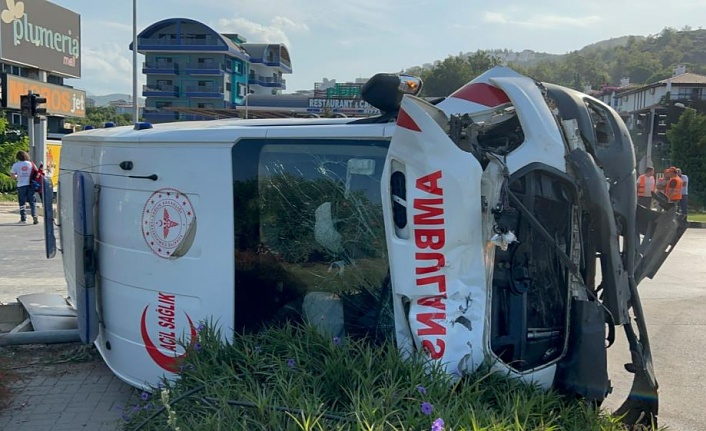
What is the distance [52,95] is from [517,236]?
38.5 m

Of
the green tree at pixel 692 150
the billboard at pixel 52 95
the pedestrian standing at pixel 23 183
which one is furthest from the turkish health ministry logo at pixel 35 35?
the green tree at pixel 692 150

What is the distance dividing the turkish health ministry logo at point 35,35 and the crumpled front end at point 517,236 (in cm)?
4078

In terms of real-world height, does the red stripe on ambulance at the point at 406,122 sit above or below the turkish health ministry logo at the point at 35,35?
below

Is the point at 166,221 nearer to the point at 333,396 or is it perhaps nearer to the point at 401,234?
the point at 401,234

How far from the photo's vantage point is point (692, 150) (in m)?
32.9

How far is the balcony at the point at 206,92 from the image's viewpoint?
68.3 metres

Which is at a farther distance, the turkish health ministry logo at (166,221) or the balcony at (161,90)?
the balcony at (161,90)

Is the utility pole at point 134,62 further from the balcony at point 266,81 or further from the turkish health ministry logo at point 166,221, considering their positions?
the balcony at point 266,81

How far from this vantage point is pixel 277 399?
2.66 metres

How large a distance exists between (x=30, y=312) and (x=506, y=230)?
466 centimetres

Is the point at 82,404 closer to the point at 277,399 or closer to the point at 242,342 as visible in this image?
the point at 242,342

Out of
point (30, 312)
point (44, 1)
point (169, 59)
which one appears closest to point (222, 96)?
point (169, 59)

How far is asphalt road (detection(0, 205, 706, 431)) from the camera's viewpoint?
4.84m

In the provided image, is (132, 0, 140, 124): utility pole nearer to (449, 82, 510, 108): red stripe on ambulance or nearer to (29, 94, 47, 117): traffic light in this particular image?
(29, 94, 47, 117): traffic light
